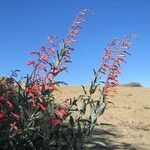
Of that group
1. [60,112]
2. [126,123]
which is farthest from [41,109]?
[126,123]

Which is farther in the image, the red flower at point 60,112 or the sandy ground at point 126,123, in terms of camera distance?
the sandy ground at point 126,123

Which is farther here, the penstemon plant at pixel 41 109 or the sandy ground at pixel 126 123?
the sandy ground at pixel 126 123

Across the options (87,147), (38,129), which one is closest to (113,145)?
(87,147)

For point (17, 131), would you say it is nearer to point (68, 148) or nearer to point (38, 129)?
point (38, 129)

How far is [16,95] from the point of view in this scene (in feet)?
27.9

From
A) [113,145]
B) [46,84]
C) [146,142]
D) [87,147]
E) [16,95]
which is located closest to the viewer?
[46,84]

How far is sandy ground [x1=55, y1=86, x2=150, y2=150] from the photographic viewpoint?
13.0 m

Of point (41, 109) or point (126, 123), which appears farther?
point (126, 123)

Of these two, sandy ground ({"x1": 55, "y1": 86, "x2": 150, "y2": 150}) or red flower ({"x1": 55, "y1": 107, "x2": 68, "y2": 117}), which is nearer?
red flower ({"x1": 55, "y1": 107, "x2": 68, "y2": 117})

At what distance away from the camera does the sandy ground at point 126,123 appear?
12969mm

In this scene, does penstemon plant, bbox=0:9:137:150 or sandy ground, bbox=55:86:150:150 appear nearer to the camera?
penstemon plant, bbox=0:9:137:150

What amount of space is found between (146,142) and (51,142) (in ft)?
17.9

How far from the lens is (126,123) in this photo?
1691 centimetres

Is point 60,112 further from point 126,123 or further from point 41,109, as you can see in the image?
point 126,123
